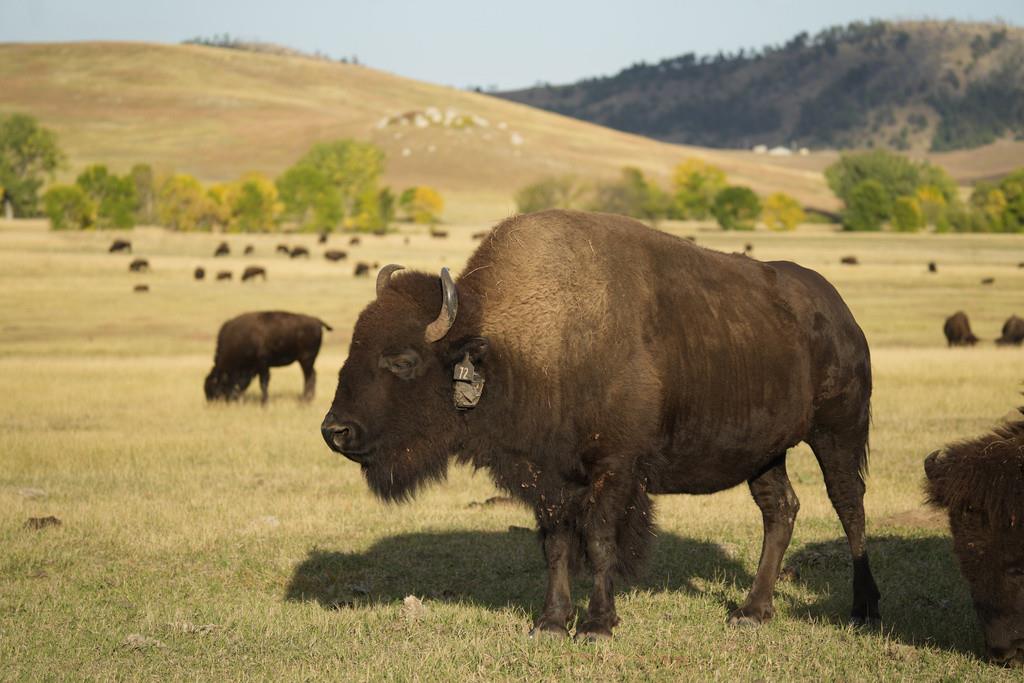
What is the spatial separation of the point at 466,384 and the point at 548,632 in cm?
161

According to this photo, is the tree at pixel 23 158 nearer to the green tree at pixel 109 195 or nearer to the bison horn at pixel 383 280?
the green tree at pixel 109 195

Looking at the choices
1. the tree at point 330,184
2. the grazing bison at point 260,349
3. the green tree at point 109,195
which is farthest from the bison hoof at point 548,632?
the tree at point 330,184

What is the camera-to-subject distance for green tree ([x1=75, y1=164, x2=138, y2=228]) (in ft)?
316

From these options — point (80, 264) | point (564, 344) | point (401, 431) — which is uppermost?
point (564, 344)

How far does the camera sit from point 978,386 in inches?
866

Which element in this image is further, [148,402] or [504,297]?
[148,402]

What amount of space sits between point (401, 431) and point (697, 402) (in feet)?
6.22

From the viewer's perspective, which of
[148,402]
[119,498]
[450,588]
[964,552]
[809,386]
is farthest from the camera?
[148,402]

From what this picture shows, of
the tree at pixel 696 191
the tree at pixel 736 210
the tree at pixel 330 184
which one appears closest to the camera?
the tree at pixel 330 184

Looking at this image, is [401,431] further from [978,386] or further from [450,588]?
[978,386]

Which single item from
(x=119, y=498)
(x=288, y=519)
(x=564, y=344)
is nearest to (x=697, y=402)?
(x=564, y=344)

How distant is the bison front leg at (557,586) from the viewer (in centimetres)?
695

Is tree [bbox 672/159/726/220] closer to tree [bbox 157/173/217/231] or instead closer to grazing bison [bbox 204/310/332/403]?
tree [bbox 157/173/217/231]

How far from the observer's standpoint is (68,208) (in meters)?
93.0
